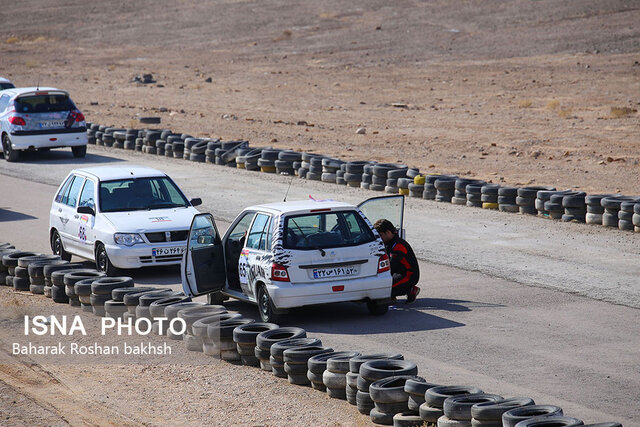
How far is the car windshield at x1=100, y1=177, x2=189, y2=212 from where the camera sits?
1636cm

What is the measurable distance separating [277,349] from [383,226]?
3.54m

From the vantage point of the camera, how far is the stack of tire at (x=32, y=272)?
15.0 meters

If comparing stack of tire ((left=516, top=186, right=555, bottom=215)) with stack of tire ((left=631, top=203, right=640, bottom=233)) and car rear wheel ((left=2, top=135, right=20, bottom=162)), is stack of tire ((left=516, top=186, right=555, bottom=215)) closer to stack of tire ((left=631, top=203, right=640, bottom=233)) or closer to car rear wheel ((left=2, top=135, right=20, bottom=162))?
stack of tire ((left=631, top=203, right=640, bottom=233))

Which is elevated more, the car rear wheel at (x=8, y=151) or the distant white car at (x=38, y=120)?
the distant white car at (x=38, y=120)

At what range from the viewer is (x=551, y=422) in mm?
8109

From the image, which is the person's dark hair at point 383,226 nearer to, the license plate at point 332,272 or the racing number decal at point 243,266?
the license plate at point 332,272

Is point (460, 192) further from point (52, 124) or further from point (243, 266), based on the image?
point (52, 124)

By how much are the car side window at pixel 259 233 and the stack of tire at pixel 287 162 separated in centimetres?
1435

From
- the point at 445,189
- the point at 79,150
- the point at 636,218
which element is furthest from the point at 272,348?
the point at 79,150

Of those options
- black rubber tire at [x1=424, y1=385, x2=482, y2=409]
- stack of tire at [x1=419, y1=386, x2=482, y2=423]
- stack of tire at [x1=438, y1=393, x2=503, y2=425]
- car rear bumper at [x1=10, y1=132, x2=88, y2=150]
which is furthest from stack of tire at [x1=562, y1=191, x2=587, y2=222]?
car rear bumper at [x1=10, y1=132, x2=88, y2=150]

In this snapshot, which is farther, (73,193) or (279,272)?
(73,193)

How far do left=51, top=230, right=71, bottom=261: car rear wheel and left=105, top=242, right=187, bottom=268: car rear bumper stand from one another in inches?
72.7

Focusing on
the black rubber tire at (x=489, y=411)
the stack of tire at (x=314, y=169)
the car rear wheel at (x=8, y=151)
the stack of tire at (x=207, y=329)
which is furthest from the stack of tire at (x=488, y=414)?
the car rear wheel at (x=8, y=151)

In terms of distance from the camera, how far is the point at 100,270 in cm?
1586
